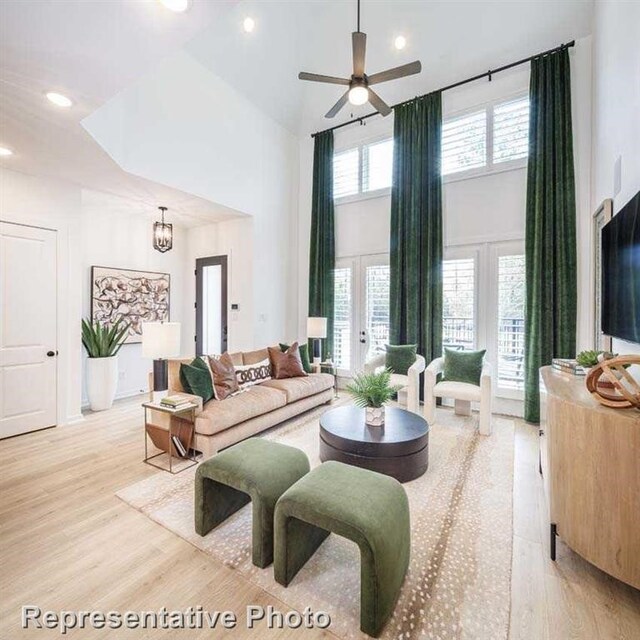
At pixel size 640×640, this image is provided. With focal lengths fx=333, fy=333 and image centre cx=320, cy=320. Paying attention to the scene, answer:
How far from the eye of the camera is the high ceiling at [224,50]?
1814mm

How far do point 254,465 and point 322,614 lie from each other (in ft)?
2.61

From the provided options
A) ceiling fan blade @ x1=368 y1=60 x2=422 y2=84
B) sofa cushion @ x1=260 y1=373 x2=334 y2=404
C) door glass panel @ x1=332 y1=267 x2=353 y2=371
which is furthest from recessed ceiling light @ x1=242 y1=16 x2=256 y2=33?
sofa cushion @ x1=260 y1=373 x2=334 y2=404

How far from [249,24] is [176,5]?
13.0ft

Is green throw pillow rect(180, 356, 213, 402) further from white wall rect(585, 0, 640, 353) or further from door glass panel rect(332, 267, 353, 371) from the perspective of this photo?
white wall rect(585, 0, 640, 353)

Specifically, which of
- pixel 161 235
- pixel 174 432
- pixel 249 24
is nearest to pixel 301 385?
pixel 174 432

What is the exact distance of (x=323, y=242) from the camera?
236 inches

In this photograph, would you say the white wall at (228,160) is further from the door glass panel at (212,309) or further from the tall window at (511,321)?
the tall window at (511,321)

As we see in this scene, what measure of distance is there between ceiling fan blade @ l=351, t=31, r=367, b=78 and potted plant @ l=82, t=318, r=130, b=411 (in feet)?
14.1

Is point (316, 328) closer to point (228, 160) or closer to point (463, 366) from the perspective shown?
point (463, 366)

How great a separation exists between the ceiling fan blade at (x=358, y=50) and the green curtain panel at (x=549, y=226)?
2623mm

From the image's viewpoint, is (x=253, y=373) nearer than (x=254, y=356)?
Yes

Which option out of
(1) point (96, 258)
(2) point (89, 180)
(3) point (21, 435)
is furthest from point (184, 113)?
(3) point (21, 435)

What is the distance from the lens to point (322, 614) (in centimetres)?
155

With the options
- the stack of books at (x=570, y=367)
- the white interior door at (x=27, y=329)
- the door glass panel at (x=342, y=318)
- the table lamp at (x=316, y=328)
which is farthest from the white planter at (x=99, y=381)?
the stack of books at (x=570, y=367)
